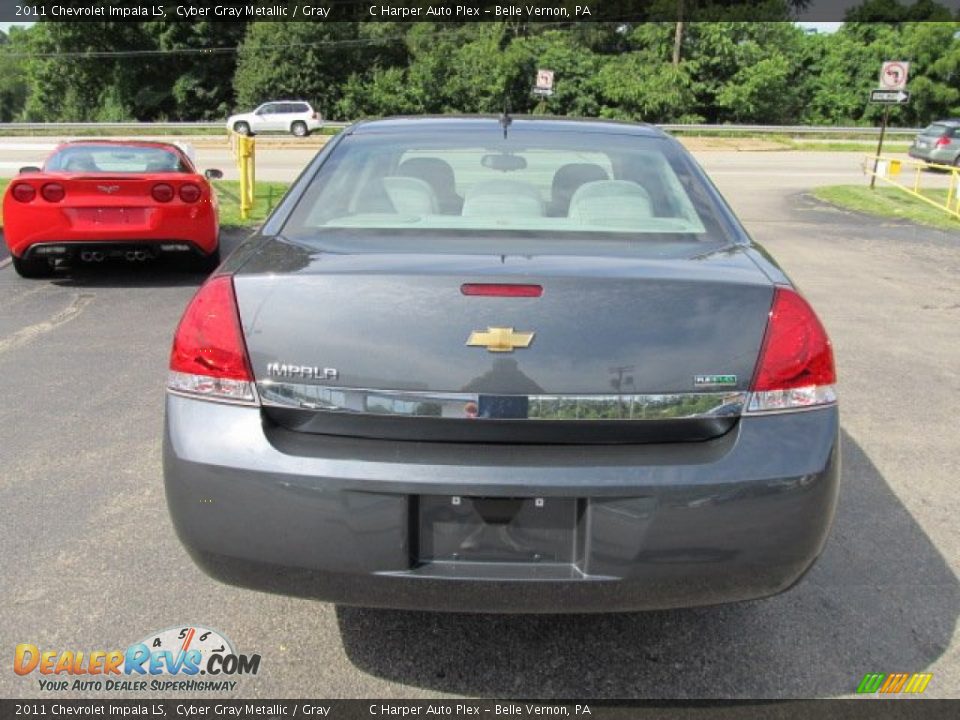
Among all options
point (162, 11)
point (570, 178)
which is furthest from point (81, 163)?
point (162, 11)

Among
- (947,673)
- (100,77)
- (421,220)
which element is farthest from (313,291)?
(100,77)

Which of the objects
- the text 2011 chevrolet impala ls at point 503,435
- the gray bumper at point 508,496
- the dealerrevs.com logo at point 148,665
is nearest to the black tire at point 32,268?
the dealerrevs.com logo at point 148,665

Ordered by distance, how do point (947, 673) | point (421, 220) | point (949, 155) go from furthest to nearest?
point (949, 155) → point (421, 220) → point (947, 673)

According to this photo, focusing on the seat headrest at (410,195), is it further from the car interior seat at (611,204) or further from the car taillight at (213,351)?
the car taillight at (213,351)

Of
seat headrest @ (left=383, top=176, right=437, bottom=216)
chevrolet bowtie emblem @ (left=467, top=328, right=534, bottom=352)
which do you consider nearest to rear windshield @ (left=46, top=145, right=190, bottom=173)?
seat headrest @ (left=383, top=176, right=437, bottom=216)

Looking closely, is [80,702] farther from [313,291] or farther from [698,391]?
[698,391]

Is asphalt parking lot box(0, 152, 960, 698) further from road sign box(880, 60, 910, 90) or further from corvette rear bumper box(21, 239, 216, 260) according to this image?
road sign box(880, 60, 910, 90)

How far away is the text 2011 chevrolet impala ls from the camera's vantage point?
2.22 metres

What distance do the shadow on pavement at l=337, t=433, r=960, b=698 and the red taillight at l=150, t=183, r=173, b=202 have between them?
5911 mm

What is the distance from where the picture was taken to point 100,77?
58500 mm

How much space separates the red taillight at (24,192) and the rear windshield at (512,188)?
544 cm

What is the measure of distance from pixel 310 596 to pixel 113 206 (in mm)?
6433

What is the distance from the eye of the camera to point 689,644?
286 cm

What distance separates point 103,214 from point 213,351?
619 cm
